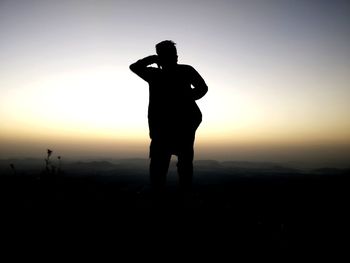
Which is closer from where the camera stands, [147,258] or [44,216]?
[147,258]

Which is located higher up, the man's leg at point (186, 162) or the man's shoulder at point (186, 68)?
the man's shoulder at point (186, 68)

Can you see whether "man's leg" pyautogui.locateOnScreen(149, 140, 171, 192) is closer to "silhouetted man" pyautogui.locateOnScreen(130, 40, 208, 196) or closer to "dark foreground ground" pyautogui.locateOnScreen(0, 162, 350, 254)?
"silhouetted man" pyautogui.locateOnScreen(130, 40, 208, 196)

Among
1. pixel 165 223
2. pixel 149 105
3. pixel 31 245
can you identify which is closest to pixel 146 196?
pixel 165 223

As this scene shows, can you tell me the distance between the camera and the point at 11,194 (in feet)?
19.0

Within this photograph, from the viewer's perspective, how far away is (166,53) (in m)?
4.27

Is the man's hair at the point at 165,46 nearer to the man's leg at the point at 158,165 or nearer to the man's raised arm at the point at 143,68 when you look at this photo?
the man's raised arm at the point at 143,68

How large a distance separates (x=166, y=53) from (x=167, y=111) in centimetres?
88

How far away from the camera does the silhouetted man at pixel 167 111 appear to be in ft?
14.1

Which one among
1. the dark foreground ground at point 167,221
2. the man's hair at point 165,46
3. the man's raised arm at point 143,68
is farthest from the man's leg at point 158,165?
the man's hair at point 165,46

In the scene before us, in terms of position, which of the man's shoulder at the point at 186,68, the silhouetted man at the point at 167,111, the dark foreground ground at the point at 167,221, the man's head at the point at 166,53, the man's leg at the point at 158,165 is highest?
the man's head at the point at 166,53

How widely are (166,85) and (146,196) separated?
3.36m

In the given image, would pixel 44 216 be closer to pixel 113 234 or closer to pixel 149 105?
pixel 113 234

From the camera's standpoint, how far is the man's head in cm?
424

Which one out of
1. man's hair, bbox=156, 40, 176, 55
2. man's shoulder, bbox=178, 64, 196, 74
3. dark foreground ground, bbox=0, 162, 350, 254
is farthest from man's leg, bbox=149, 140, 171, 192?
man's hair, bbox=156, 40, 176, 55
